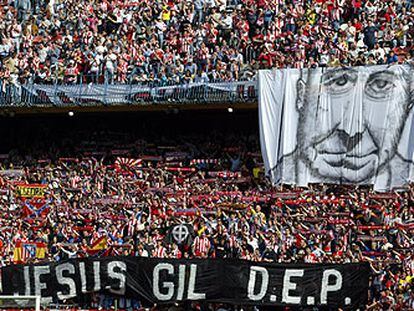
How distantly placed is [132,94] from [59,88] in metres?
2.41

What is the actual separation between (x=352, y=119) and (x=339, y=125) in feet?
1.24

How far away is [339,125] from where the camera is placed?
29.6 metres

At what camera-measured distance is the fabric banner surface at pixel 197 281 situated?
25.6m

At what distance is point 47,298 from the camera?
90.9 ft

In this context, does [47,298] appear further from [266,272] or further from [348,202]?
[348,202]

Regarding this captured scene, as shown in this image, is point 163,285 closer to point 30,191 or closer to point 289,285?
point 289,285

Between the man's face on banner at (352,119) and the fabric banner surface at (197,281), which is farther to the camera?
the man's face on banner at (352,119)

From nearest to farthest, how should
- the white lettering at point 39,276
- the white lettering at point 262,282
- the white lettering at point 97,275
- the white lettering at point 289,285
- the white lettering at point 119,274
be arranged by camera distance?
the white lettering at point 289,285 < the white lettering at point 262,282 < the white lettering at point 119,274 < the white lettering at point 97,275 < the white lettering at point 39,276

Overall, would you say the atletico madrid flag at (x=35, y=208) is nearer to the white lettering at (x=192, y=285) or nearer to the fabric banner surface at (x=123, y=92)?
the fabric banner surface at (x=123, y=92)

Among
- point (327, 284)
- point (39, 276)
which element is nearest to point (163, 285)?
point (39, 276)

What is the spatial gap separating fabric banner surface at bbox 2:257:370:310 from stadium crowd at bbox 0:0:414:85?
6.85 metres

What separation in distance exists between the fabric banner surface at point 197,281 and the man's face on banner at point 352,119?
4.39m

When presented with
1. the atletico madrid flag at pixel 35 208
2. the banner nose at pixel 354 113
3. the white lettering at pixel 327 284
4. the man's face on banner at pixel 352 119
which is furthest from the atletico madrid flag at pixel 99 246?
the banner nose at pixel 354 113

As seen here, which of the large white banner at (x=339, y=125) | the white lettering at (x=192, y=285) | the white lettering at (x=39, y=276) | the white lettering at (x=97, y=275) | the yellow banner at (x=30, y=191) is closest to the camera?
the white lettering at (x=192, y=285)
